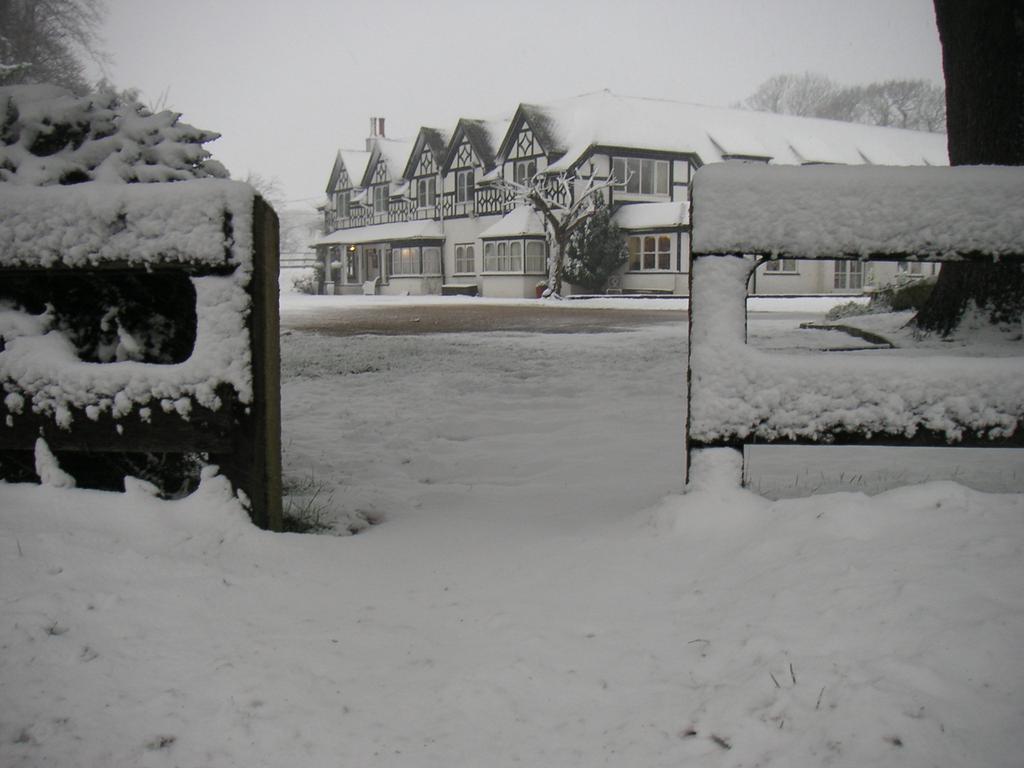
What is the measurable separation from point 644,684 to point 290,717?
814mm

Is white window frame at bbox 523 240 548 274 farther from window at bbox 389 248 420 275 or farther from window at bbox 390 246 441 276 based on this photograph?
window at bbox 389 248 420 275

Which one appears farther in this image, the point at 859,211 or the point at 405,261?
the point at 405,261

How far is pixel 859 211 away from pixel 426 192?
41.4m

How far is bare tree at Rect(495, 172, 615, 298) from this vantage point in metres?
31.4

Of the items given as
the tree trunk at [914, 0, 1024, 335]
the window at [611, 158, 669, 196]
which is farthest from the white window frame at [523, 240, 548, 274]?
the tree trunk at [914, 0, 1024, 335]

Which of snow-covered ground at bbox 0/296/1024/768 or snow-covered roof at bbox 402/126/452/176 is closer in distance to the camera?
snow-covered ground at bbox 0/296/1024/768

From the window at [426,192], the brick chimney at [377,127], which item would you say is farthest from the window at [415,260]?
the brick chimney at [377,127]

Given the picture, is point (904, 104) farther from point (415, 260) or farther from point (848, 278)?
point (415, 260)

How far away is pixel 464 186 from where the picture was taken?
40.2m

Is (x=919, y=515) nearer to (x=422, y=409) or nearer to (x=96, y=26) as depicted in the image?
(x=422, y=409)

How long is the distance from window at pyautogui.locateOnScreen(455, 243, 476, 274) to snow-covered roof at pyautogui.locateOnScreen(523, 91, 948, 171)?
6.67 metres

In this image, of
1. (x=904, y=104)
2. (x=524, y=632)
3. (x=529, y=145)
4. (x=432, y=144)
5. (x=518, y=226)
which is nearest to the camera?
(x=524, y=632)

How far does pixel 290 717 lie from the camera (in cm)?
184

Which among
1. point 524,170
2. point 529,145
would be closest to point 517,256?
point 524,170
